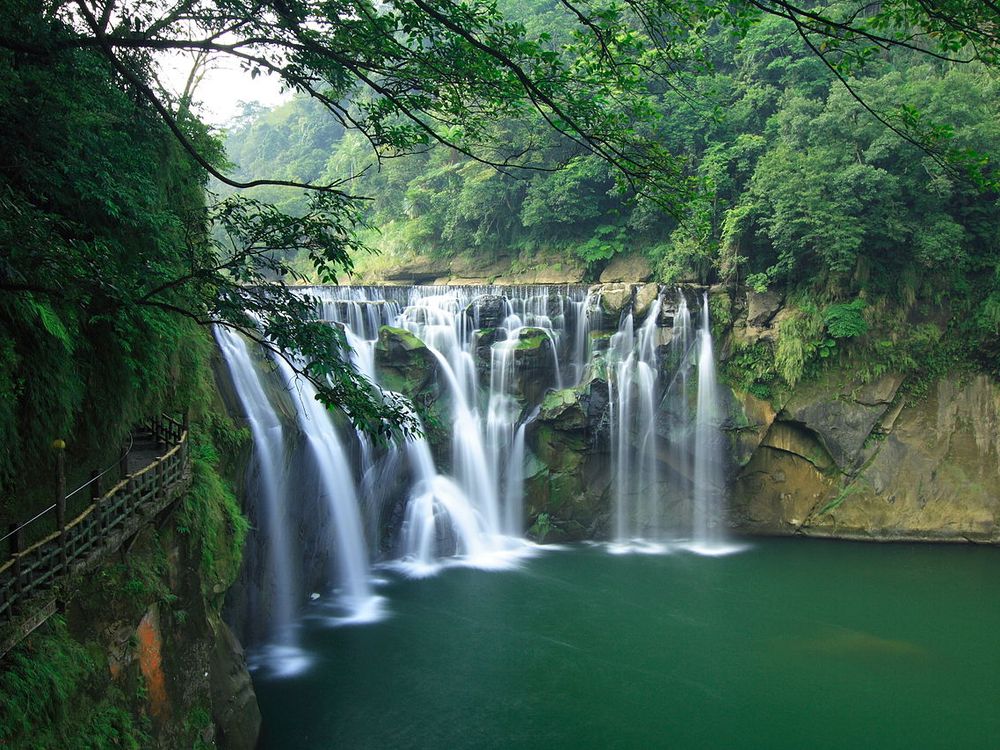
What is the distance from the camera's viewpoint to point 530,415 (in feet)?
59.5

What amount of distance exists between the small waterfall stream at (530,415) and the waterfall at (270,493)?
11.3 ft

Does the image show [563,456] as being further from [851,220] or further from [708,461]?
[851,220]

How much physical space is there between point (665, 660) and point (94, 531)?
917cm

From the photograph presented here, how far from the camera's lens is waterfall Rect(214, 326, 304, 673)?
11773 millimetres

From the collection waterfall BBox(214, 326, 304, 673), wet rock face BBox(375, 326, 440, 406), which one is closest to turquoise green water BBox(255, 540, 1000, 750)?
waterfall BBox(214, 326, 304, 673)

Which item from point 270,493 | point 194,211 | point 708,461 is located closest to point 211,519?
point 270,493

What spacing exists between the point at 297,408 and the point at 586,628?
6835 millimetres

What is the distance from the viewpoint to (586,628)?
1293cm

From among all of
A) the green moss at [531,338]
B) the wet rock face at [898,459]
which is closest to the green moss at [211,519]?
the green moss at [531,338]

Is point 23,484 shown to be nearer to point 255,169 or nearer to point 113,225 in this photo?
point 113,225

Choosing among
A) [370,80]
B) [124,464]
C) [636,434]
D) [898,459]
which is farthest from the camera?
[636,434]

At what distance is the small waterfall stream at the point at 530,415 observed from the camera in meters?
16.8

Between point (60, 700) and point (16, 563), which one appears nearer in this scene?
point (16, 563)

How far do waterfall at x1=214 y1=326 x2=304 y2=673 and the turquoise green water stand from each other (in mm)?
499
